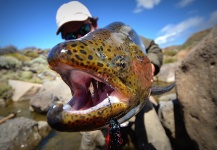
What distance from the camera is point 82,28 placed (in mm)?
3424

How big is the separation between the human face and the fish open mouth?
214cm

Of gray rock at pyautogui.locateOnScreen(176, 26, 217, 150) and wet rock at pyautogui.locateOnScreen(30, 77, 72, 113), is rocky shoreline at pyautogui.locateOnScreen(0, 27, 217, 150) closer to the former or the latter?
gray rock at pyautogui.locateOnScreen(176, 26, 217, 150)

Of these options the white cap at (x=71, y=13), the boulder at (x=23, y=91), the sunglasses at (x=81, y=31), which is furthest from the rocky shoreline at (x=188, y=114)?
the boulder at (x=23, y=91)

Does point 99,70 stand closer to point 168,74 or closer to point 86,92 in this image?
point 86,92

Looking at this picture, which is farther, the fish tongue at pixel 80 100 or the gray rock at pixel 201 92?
the gray rock at pixel 201 92

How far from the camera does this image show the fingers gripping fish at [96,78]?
3.74 feet

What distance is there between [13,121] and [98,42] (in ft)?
13.6

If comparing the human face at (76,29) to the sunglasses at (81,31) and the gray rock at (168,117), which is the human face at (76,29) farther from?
the gray rock at (168,117)

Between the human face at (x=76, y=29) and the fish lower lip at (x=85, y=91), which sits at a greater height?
the human face at (x=76, y=29)

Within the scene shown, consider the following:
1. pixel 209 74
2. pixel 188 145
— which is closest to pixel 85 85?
pixel 209 74

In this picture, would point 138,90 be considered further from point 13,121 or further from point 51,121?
point 13,121

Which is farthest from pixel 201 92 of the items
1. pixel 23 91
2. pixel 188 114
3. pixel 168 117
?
pixel 23 91

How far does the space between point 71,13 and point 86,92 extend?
2609 millimetres

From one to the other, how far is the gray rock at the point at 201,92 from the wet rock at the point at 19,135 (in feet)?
11.6
